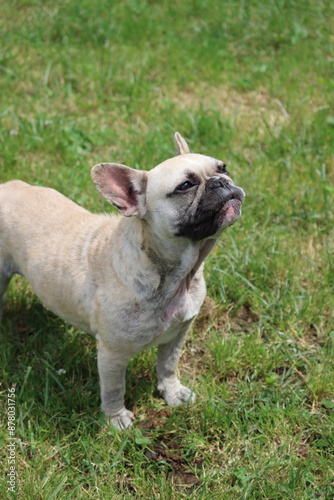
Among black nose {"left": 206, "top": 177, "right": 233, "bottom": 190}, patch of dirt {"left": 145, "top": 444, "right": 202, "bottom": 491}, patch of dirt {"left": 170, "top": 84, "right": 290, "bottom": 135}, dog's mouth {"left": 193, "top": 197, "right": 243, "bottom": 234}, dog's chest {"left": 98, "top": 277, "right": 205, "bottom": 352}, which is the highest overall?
black nose {"left": 206, "top": 177, "right": 233, "bottom": 190}

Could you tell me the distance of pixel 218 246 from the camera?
14.5 ft

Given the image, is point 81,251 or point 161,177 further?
point 81,251

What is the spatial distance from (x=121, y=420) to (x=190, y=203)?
4.73ft

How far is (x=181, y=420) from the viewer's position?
11.2 ft

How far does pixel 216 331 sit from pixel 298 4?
4966mm

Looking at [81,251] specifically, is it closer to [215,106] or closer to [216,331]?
[216,331]

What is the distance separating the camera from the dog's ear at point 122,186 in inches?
114

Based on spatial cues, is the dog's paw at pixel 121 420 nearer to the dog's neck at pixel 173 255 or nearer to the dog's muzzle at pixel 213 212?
the dog's neck at pixel 173 255

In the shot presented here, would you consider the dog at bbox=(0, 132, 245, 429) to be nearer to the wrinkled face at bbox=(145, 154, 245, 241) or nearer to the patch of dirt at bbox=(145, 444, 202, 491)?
the wrinkled face at bbox=(145, 154, 245, 241)

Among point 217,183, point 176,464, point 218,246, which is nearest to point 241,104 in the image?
point 218,246

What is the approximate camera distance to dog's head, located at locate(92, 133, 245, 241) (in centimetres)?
285

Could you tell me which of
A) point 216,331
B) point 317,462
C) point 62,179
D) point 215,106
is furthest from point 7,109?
point 317,462

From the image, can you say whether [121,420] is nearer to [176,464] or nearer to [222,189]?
[176,464]

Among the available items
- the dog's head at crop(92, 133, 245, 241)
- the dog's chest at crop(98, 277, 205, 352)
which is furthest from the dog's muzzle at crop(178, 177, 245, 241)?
the dog's chest at crop(98, 277, 205, 352)
